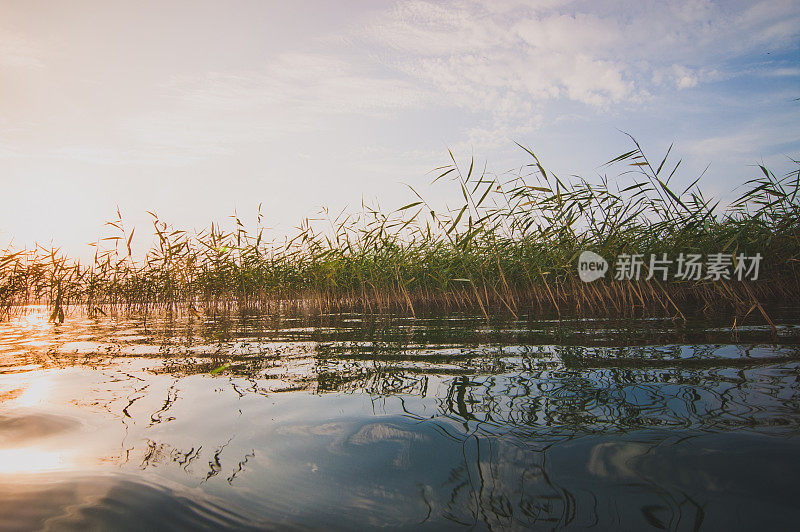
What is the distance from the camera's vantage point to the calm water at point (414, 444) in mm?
971

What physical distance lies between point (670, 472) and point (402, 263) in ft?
21.1

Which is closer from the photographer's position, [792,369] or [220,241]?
[792,369]

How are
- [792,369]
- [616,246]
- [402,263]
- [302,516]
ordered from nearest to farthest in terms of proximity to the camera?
[302,516], [792,369], [616,246], [402,263]

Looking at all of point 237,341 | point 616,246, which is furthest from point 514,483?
point 616,246

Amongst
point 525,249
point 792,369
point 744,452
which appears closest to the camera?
point 744,452

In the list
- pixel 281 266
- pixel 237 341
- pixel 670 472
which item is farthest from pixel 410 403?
pixel 281 266

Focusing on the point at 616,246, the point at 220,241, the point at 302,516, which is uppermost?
the point at 220,241

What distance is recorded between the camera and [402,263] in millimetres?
7438

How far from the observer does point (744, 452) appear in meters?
1.14

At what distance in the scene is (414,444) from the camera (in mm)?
1266

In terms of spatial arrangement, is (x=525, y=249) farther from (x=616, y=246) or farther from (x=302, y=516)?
(x=302, y=516)

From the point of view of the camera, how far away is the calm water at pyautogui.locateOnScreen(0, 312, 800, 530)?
3.19ft

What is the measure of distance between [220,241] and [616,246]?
674 cm

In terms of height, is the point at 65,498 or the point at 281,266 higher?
the point at 281,266
